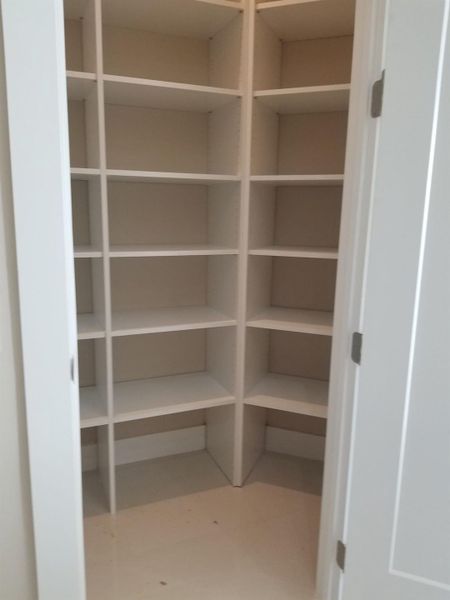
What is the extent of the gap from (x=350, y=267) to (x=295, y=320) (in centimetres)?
87

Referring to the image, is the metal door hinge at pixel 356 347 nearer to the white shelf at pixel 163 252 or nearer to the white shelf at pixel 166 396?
the white shelf at pixel 163 252

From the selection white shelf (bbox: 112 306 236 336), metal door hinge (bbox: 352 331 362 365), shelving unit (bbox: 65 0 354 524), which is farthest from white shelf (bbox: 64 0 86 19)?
metal door hinge (bbox: 352 331 362 365)

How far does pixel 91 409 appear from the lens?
2.13 metres

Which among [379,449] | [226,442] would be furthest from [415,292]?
[226,442]

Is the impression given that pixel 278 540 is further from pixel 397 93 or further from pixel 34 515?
pixel 397 93

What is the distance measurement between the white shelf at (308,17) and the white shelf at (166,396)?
1778 millimetres

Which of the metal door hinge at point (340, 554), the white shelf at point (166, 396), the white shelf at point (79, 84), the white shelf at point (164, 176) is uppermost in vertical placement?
the white shelf at point (79, 84)

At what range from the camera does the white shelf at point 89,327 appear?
77.5 inches

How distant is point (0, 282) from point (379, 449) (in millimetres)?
1136

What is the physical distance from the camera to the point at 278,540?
6.68ft

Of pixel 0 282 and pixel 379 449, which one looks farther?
pixel 379 449

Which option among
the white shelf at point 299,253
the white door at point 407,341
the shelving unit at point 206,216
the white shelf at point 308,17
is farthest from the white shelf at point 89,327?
the white shelf at point 308,17

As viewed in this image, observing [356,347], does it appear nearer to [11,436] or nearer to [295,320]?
[295,320]

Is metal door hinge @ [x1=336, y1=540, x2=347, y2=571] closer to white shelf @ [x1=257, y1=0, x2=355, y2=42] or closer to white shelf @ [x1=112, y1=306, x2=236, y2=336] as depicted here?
white shelf @ [x1=112, y1=306, x2=236, y2=336]
